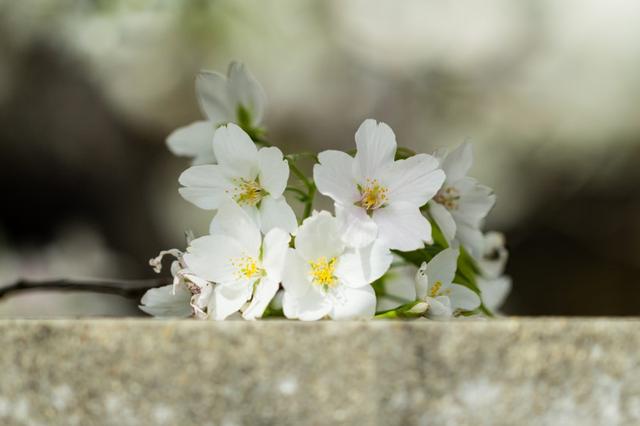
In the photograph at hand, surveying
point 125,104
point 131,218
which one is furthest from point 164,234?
point 125,104

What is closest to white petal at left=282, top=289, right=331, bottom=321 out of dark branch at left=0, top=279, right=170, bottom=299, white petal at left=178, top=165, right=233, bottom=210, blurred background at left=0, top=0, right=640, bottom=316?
white petal at left=178, top=165, right=233, bottom=210

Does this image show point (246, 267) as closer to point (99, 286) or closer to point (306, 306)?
point (306, 306)

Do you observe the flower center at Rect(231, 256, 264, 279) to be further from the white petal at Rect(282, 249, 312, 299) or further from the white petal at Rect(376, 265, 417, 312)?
the white petal at Rect(376, 265, 417, 312)

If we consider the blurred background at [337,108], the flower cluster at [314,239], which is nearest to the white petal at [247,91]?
the flower cluster at [314,239]

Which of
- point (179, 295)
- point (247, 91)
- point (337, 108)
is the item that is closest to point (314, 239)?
point (179, 295)

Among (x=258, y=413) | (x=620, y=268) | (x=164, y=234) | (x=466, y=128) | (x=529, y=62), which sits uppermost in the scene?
(x=258, y=413)

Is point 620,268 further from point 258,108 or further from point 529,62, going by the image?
point 258,108
